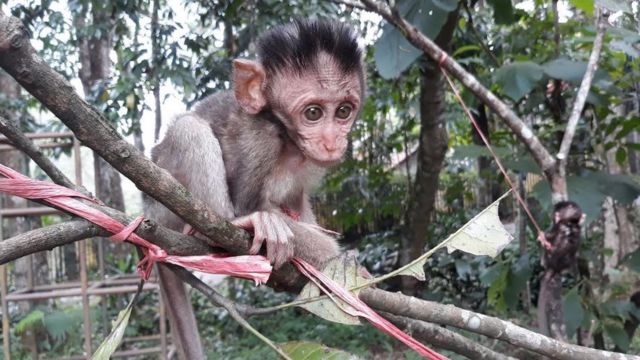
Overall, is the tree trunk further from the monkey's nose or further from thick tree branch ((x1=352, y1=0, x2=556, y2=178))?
the monkey's nose

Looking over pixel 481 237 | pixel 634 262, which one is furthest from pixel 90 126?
pixel 634 262

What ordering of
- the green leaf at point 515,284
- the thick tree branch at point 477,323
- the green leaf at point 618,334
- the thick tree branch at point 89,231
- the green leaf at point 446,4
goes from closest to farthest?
the thick tree branch at point 89,231 < the thick tree branch at point 477,323 < the green leaf at point 446,4 < the green leaf at point 618,334 < the green leaf at point 515,284

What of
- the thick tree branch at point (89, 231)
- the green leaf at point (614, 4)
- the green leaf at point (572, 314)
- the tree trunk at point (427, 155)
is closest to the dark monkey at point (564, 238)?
the green leaf at point (614, 4)

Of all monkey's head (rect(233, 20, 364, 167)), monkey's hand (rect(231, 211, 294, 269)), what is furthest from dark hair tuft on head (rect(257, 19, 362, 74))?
monkey's hand (rect(231, 211, 294, 269))

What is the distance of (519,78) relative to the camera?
10.8 feet

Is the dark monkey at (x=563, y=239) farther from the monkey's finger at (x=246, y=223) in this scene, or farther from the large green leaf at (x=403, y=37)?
the monkey's finger at (x=246, y=223)

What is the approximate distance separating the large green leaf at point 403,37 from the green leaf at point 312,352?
5.92 ft

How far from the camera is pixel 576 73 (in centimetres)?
324

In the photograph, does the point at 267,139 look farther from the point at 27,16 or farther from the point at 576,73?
the point at 27,16

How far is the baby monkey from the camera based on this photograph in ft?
7.57

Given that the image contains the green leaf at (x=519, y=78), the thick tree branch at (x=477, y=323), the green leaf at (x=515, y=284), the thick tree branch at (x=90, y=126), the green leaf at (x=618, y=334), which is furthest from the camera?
the green leaf at (x=515, y=284)

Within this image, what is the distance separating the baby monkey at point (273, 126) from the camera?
231cm

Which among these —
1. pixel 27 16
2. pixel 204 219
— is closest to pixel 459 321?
pixel 204 219

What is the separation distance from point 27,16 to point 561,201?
15.8 ft
